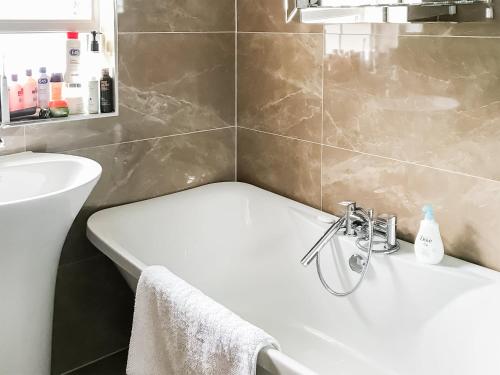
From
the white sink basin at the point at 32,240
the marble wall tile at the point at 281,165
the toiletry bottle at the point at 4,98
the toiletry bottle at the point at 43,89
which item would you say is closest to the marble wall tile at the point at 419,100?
the marble wall tile at the point at 281,165

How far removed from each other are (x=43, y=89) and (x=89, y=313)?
0.90m

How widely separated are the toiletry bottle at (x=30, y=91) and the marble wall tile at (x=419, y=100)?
106 cm

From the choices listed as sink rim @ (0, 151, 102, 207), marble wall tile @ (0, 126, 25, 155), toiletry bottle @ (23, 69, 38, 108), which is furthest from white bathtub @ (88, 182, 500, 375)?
toiletry bottle @ (23, 69, 38, 108)

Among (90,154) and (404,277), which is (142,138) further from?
(404,277)

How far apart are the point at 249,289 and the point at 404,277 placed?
27.9 inches

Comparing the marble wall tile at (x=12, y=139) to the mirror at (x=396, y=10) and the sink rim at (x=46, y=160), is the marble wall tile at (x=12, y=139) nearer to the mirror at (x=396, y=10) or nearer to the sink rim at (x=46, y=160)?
the sink rim at (x=46, y=160)

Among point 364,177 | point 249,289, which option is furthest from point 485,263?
point 249,289

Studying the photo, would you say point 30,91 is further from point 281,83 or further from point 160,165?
point 281,83

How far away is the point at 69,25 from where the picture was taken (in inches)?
90.3

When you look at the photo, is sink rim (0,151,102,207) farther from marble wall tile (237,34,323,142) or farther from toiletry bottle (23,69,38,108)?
marble wall tile (237,34,323,142)

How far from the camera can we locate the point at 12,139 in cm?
208

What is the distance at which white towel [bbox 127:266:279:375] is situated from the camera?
1461mm

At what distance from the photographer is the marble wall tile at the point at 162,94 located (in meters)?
2.25

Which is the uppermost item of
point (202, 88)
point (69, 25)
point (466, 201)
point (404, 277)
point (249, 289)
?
point (69, 25)
